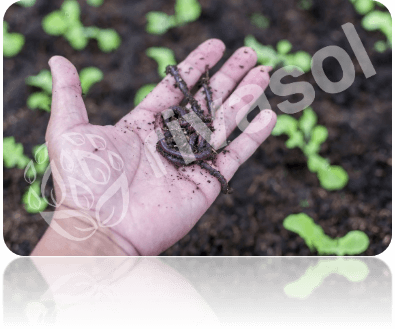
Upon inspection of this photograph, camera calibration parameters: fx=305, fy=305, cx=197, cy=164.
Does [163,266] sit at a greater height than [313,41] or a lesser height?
lesser

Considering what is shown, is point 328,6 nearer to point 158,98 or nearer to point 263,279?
point 158,98

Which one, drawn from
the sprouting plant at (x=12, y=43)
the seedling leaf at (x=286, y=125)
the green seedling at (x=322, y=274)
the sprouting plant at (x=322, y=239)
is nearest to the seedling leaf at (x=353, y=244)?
the sprouting plant at (x=322, y=239)

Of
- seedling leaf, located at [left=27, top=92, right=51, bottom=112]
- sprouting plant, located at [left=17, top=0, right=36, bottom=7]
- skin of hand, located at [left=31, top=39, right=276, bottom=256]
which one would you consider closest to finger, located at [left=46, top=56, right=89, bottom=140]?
skin of hand, located at [left=31, top=39, right=276, bottom=256]

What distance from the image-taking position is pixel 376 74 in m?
2.34

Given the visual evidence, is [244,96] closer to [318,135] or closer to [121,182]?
Answer: [318,135]

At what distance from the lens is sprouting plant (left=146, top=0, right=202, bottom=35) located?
2.43 metres

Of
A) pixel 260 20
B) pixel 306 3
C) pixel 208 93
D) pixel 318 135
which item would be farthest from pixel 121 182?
pixel 306 3

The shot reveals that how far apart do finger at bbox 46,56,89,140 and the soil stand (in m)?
0.54

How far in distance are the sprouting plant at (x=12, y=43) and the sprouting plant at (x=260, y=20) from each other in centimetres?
182

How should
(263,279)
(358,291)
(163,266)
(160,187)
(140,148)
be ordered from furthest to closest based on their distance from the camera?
(140,148) → (160,187) → (163,266) → (263,279) → (358,291)

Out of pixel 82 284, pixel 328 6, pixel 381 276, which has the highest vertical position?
pixel 328 6

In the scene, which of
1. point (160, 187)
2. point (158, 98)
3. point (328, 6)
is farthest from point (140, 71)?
point (328, 6)

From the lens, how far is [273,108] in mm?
2287

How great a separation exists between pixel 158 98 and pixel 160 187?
0.71 metres
